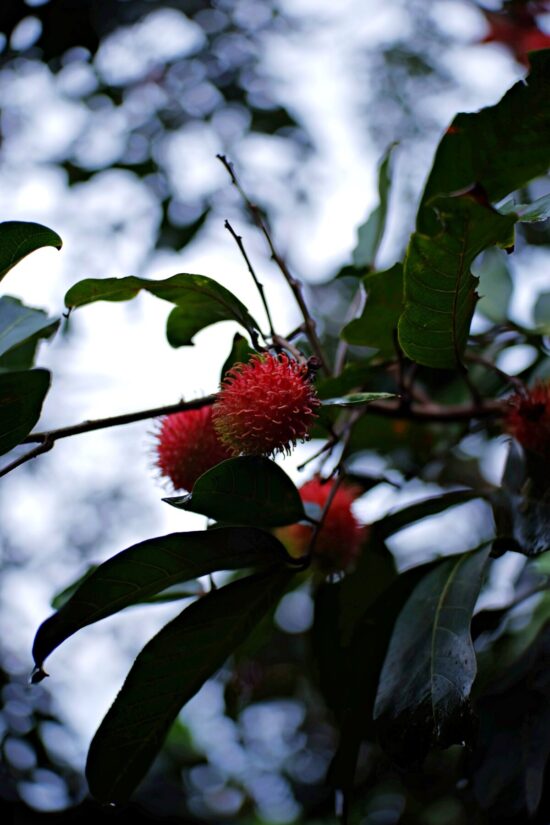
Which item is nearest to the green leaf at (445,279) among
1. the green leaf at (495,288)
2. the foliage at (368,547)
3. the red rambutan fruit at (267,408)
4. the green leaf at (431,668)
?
the foliage at (368,547)

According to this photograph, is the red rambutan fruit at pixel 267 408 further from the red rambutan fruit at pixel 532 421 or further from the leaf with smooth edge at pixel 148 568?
the red rambutan fruit at pixel 532 421

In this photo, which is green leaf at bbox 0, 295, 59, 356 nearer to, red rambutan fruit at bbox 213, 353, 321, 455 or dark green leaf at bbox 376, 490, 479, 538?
red rambutan fruit at bbox 213, 353, 321, 455

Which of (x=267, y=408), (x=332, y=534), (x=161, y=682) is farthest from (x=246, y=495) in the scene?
(x=332, y=534)

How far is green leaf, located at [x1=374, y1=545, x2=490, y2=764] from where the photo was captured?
0.79 meters

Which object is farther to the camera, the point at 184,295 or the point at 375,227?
the point at 375,227

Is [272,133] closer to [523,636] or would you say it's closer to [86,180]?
[86,180]

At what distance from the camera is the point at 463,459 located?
185cm

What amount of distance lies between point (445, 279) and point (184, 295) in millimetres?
280

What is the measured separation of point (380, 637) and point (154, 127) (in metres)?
1.45

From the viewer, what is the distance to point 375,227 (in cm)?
122

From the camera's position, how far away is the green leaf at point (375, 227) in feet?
3.86

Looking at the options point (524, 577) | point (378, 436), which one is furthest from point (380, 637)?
point (378, 436)

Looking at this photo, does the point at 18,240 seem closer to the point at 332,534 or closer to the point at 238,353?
the point at 238,353

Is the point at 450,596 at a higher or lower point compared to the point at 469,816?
higher
